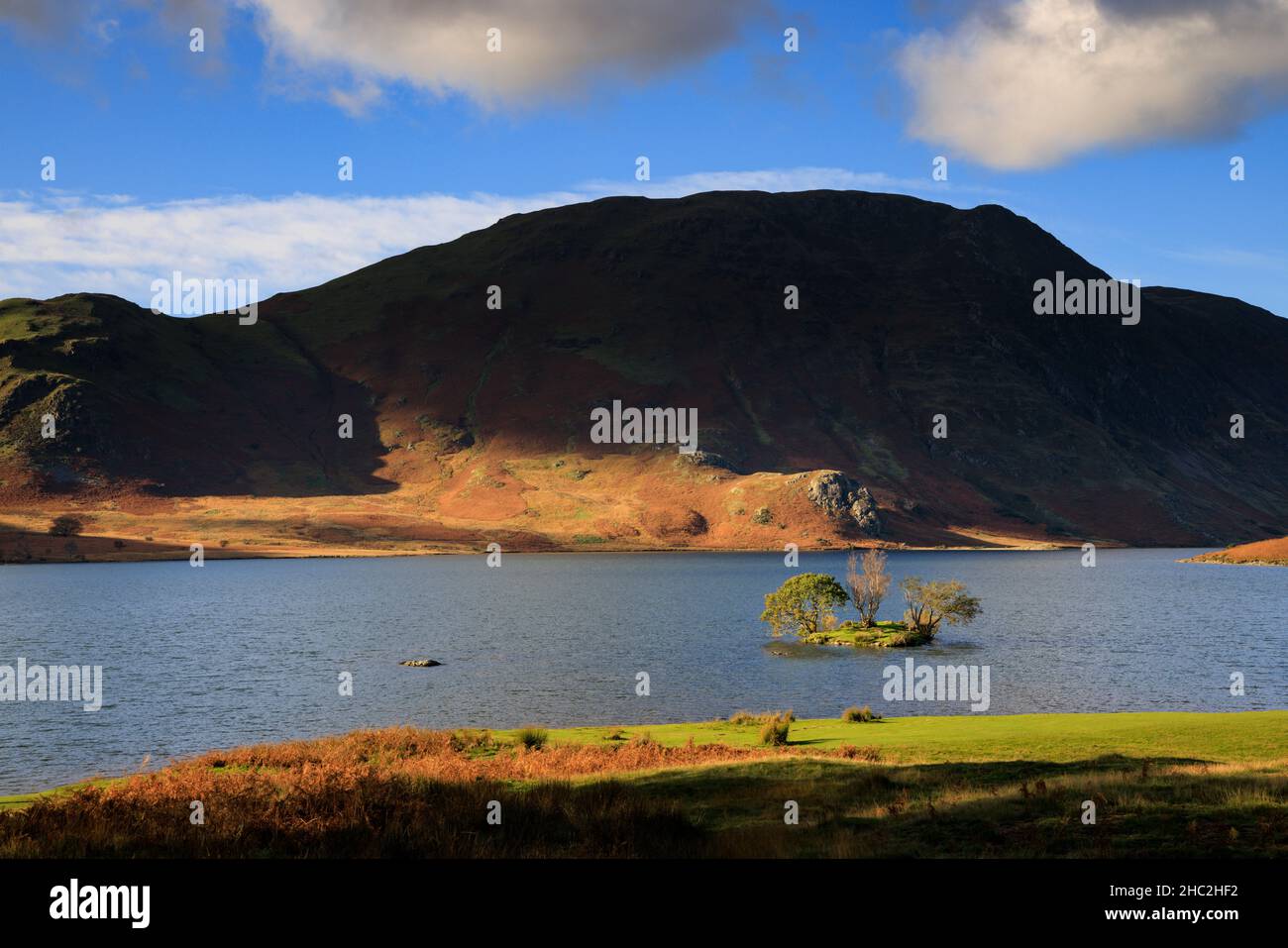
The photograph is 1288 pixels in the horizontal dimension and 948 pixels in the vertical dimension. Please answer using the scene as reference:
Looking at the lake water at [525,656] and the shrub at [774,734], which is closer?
the shrub at [774,734]

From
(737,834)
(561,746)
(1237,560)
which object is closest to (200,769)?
(561,746)

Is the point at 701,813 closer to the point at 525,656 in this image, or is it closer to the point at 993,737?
the point at 993,737

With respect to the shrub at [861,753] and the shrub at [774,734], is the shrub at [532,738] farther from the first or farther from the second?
the shrub at [861,753]

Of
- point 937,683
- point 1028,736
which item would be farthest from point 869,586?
point 1028,736

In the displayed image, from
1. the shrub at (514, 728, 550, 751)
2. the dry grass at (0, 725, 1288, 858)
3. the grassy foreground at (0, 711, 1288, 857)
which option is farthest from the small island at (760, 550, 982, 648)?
the dry grass at (0, 725, 1288, 858)

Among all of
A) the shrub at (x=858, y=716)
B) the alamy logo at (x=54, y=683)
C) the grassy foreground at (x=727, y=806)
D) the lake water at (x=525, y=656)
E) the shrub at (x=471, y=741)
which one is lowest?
the lake water at (x=525, y=656)

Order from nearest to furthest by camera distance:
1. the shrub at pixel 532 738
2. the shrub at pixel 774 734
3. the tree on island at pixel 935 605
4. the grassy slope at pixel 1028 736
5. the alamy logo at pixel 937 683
Result: the grassy slope at pixel 1028 736 → the shrub at pixel 774 734 → the shrub at pixel 532 738 → the alamy logo at pixel 937 683 → the tree on island at pixel 935 605
